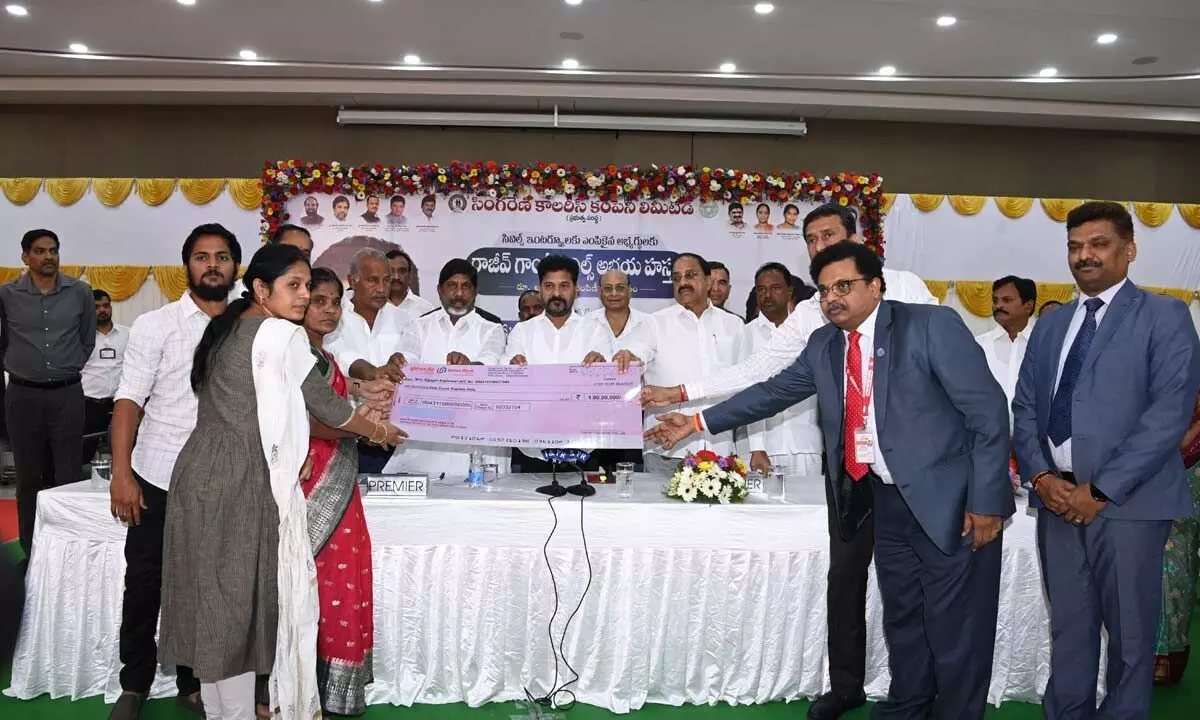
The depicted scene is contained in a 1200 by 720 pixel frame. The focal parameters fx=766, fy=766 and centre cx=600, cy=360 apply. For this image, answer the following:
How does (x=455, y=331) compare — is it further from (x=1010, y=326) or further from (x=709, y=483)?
(x=1010, y=326)

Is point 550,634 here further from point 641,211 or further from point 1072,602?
point 641,211

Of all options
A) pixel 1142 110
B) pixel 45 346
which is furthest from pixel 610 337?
pixel 1142 110

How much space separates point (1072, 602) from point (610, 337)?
106 inches

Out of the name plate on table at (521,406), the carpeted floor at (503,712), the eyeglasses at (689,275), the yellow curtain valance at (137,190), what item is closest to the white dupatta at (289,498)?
the carpeted floor at (503,712)

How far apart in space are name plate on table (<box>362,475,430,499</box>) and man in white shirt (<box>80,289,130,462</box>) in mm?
4746

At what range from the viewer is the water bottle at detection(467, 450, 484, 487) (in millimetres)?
3387

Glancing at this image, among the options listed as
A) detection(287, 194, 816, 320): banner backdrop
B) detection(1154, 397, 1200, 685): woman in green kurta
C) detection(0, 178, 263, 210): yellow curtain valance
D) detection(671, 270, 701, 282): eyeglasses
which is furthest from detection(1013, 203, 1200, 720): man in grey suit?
detection(0, 178, 263, 210): yellow curtain valance

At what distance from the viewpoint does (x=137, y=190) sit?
332 inches

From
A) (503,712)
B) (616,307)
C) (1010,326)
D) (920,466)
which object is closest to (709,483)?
(920,466)

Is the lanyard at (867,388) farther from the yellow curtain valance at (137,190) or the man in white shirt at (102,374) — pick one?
the yellow curtain valance at (137,190)

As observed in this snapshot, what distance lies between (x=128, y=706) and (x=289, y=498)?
4.36 ft

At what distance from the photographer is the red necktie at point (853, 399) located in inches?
107

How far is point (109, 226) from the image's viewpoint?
8430 millimetres

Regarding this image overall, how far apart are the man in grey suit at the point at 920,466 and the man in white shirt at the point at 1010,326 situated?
2952mm
